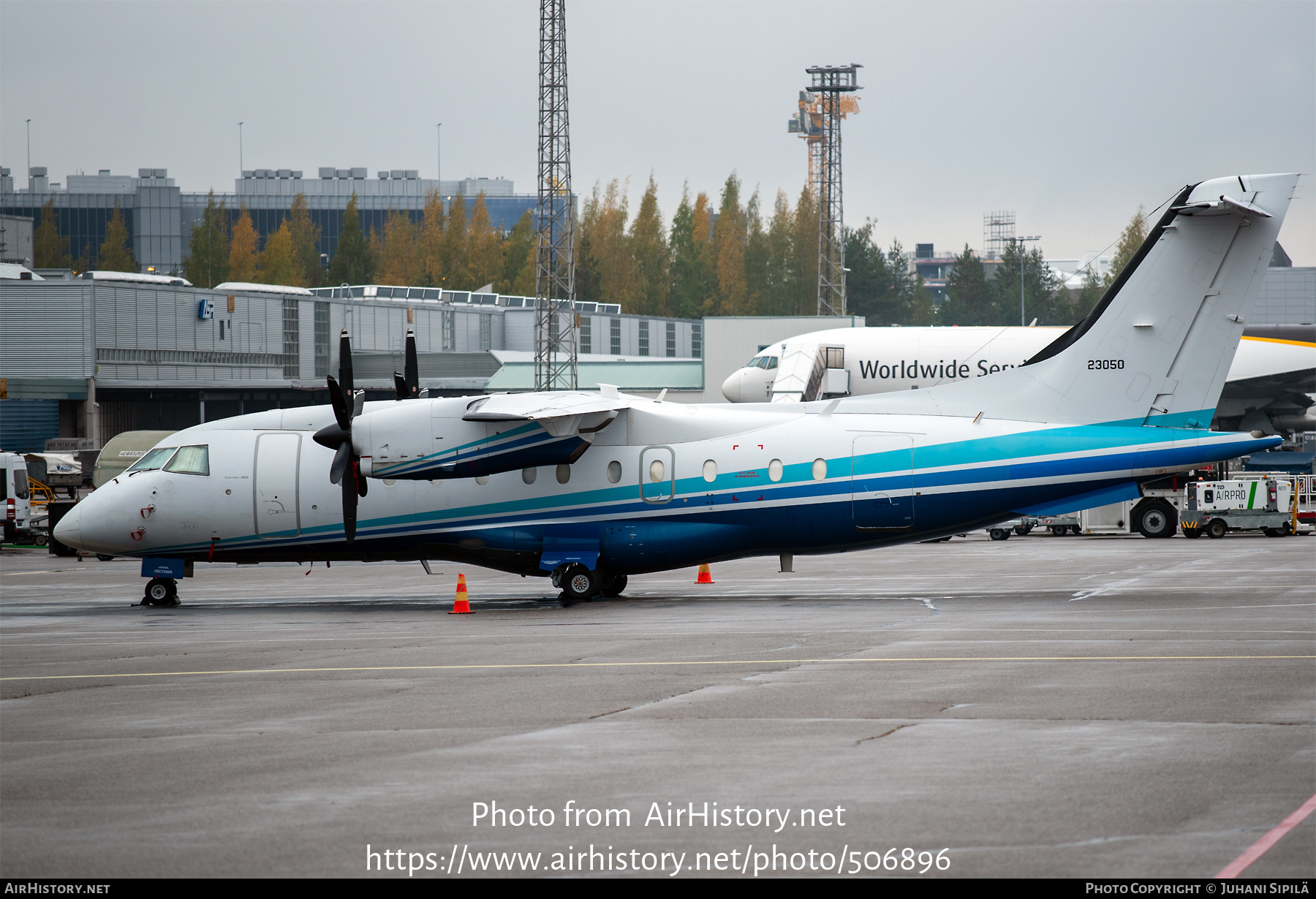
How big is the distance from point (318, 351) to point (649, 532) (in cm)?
6584

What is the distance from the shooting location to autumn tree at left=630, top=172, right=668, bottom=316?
135 meters

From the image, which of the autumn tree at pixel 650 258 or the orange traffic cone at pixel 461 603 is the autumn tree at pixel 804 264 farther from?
the orange traffic cone at pixel 461 603

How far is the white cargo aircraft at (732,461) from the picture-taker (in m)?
22.8

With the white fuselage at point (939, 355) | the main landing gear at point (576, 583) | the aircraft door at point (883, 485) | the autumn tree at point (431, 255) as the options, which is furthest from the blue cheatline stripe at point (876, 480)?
the autumn tree at point (431, 255)

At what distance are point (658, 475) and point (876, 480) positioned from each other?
416cm

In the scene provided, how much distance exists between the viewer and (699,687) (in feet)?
44.8

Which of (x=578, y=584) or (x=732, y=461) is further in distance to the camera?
(x=578, y=584)

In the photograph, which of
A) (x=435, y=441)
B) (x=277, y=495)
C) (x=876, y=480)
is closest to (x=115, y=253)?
(x=277, y=495)

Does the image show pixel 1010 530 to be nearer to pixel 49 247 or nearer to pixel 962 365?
pixel 962 365

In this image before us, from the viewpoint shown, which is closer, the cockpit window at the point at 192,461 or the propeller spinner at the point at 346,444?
the propeller spinner at the point at 346,444

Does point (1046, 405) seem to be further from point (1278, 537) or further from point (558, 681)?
point (1278, 537)

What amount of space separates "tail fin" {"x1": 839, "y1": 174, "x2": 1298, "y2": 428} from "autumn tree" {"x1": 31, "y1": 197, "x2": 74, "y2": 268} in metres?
128

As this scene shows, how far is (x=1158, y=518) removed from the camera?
4375 cm

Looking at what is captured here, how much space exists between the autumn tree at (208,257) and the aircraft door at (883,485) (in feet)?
366
